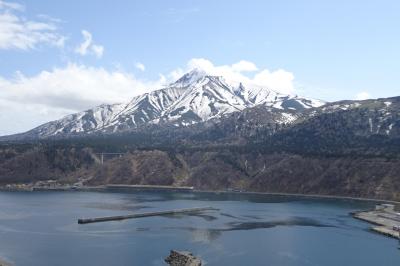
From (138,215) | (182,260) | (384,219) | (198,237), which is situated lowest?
(182,260)

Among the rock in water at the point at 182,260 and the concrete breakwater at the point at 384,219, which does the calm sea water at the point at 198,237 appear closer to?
the concrete breakwater at the point at 384,219

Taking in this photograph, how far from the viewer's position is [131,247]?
10594 cm

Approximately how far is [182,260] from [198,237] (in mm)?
27841

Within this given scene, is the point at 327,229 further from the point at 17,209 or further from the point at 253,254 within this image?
the point at 17,209

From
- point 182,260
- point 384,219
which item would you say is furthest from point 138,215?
point 384,219

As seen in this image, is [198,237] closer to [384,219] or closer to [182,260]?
[182,260]

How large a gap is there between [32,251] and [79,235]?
1800 centimetres

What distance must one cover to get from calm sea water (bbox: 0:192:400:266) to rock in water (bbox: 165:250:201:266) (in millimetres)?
3506

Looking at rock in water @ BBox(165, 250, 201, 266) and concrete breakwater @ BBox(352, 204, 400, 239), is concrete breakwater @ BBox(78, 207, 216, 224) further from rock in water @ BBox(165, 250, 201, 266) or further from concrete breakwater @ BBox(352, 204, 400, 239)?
rock in water @ BBox(165, 250, 201, 266)

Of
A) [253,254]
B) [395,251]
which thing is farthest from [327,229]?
[253,254]

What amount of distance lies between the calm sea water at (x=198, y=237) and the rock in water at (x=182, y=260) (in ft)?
11.5

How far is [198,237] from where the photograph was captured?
118m

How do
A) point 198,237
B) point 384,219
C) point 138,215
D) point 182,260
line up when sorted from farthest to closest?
point 138,215
point 384,219
point 198,237
point 182,260

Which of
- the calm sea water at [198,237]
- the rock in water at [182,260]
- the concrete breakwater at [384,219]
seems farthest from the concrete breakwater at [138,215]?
the rock in water at [182,260]
